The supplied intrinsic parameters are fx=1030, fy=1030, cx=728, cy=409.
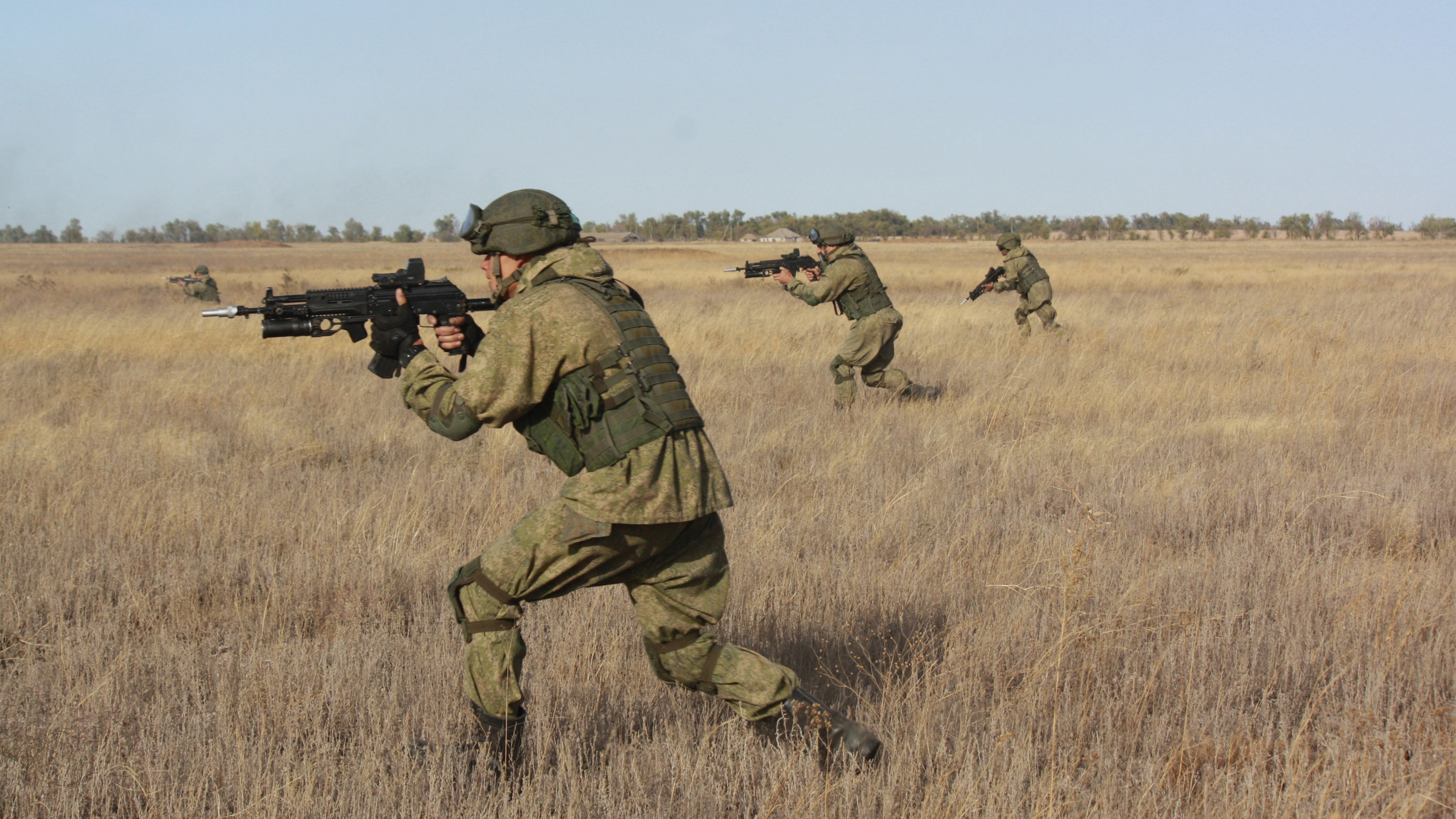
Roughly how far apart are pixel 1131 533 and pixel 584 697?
3.33 meters

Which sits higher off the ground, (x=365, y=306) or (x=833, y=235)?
(x=833, y=235)

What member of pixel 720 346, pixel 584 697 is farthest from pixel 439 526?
pixel 720 346

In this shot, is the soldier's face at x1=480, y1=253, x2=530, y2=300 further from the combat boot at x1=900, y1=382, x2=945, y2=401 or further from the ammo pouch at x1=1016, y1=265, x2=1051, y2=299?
the ammo pouch at x1=1016, y1=265, x2=1051, y2=299

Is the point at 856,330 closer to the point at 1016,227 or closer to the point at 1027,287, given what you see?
the point at 1027,287

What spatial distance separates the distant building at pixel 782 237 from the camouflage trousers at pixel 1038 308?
84.1 m

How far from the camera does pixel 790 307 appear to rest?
18656 millimetres

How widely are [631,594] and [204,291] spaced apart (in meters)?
18.8

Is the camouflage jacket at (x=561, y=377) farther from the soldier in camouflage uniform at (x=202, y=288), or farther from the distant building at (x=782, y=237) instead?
the distant building at (x=782, y=237)

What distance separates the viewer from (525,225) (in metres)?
3.03

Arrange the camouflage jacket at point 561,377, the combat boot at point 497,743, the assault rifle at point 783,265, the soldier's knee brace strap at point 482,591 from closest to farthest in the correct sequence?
the camouflage jacket at point 561,377
the soldier's knee brace strap at point 482,591
the combat boot at point 497,743
the assault rifle at point 783,265

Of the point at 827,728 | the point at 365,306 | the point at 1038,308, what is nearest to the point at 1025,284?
the point at 1038,308

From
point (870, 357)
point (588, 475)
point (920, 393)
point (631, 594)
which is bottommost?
point (920, 393)

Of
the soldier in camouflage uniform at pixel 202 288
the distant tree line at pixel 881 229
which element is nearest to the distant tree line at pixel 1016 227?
the distant tree line at pixel 881 229

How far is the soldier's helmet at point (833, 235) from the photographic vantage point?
938cm
